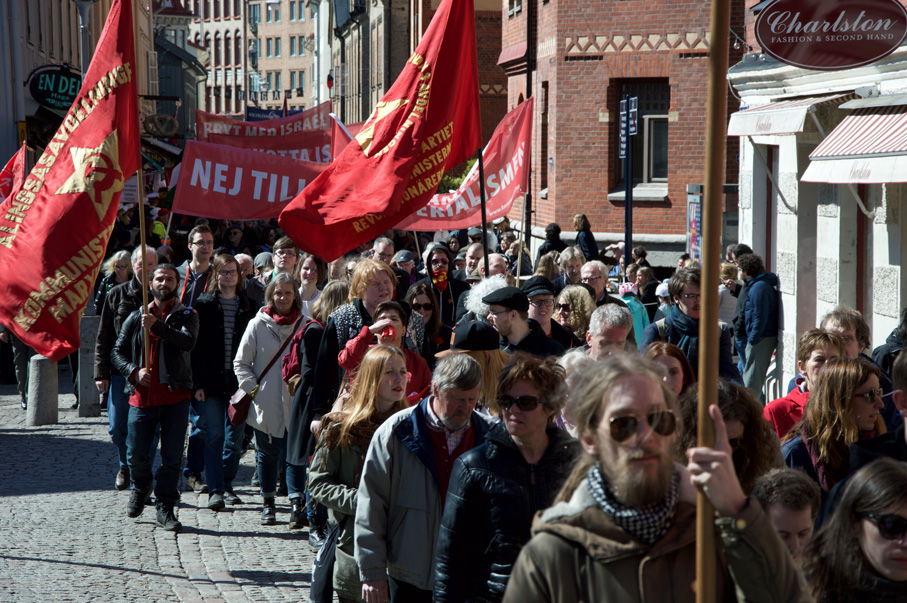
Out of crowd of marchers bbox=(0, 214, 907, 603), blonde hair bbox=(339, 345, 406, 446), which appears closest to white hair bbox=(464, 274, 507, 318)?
crowd of marchers bbox=(0, 214, 907, 603)

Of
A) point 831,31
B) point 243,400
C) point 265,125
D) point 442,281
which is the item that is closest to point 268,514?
point 243,400

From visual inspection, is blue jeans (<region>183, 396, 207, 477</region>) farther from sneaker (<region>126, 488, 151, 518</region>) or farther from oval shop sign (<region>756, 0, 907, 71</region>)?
oval shop sign (<region>756, 0, 907, 71</region>)

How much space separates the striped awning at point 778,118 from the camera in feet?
35.6

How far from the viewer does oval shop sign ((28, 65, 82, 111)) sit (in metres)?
21.3

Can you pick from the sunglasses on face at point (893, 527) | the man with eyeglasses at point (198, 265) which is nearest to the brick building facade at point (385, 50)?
the man with eyeglasses at point (198, 265)

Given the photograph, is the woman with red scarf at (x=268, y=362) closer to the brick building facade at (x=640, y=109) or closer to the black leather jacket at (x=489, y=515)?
the black leather jacket at (x=489, y=515)

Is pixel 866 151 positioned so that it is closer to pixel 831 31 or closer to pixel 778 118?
pixel 831 31

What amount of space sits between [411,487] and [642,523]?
7.64 ft

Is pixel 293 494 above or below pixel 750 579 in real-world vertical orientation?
below

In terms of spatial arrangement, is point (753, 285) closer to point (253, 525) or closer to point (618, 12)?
point (253, 525)

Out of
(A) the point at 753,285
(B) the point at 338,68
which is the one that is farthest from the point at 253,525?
(B) the point at 338,68

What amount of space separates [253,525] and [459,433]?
13.4 feet

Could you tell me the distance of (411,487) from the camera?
15.6 ft

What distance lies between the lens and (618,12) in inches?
880
